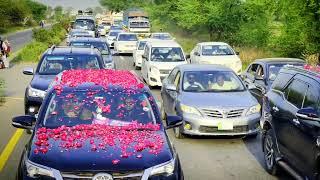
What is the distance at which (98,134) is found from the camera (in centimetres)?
682

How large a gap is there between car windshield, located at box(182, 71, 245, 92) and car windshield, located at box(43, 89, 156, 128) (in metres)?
5.14

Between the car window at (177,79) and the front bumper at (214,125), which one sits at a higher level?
the car window at (177,79)

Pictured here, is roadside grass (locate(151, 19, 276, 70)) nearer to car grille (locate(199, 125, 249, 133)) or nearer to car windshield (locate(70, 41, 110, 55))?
car windshield (locate(70, 41, 110, 55))

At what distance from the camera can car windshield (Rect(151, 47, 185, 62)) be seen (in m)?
21.5

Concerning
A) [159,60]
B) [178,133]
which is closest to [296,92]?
[178,133]

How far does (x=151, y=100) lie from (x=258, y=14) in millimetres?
28965

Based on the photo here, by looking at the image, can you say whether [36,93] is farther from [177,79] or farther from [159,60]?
[159,60]

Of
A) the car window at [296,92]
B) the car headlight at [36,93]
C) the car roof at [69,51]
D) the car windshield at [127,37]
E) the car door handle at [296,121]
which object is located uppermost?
the car window at [296,92]

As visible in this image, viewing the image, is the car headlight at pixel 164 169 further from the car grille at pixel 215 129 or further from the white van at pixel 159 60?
the white van at pixel 159 60

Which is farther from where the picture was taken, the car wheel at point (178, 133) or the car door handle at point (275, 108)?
the car wheel at point (178, 133)

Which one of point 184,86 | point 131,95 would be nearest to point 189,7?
point 184,86

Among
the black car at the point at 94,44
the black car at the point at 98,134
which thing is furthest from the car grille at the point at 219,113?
the black car at the point at 94,44

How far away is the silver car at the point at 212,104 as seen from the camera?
11406mm

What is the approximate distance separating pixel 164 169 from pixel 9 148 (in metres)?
5.75
